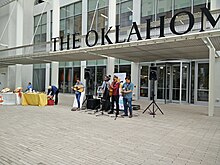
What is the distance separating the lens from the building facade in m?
9.40

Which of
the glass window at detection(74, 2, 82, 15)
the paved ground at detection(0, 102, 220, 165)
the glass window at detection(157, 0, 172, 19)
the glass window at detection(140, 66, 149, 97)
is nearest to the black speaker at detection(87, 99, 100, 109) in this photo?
the paved ground at detection(0, 102, 220, 165)

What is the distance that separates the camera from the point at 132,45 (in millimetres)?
9562

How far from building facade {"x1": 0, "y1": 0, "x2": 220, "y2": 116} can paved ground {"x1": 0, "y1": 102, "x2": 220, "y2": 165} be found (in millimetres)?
4146

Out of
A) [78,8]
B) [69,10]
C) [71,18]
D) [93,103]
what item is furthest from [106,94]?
[69,10]

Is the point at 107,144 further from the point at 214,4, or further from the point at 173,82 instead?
the point at 214,4

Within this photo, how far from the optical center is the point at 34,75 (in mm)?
26828

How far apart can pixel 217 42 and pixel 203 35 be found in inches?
57.5

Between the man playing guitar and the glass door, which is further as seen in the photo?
the glass door

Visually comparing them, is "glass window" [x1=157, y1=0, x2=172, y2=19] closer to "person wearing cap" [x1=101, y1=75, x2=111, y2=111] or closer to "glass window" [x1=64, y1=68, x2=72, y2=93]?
"person wearing cap" [x1=101, y1=75, x2=111, y2=111]

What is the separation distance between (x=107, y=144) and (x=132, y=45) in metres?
5.83

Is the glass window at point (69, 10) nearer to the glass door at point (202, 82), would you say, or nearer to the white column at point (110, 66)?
the white column at point (110, 66)

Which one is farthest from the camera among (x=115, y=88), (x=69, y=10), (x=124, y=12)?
(x=69, y=10)

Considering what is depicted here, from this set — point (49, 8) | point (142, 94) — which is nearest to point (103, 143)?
point (142, 94)

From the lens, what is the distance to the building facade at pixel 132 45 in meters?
9.40
